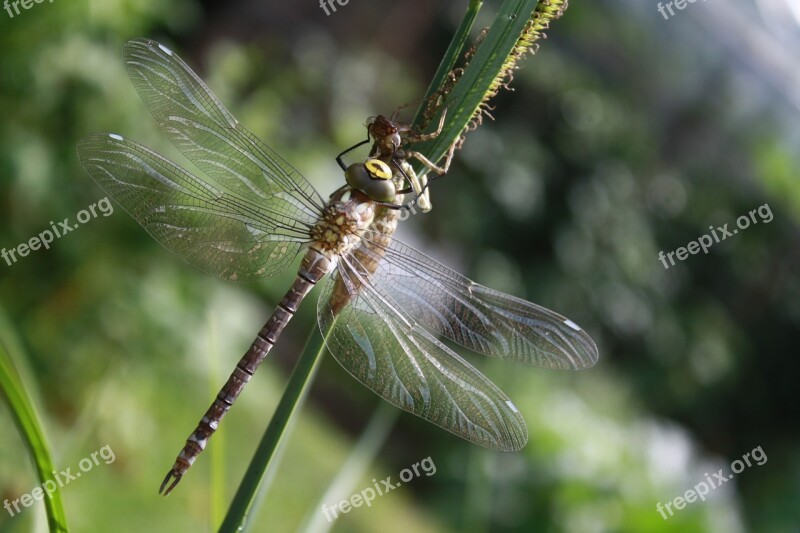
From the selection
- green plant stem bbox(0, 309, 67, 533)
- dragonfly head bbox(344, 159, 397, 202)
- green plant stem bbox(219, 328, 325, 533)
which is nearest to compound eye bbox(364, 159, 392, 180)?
Answer: dragonfly head bbox(344, 159, 397, 202)

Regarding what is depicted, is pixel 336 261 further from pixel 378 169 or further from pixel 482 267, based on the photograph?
pixel 482 267

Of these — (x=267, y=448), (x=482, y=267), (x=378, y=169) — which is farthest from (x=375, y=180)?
(x=482, y=267)

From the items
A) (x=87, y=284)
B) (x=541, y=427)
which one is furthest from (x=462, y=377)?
(x=541, y=427)

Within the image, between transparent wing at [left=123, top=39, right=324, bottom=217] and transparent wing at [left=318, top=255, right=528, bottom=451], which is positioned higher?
transparent wing at [left=123, top=39, right=324, bottom=217]

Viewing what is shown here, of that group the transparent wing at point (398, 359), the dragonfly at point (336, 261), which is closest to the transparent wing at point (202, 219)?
the dragonfly at point (336, 261)

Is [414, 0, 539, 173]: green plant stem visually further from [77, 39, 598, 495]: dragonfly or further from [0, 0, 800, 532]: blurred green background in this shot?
[0, 0, 800, 532]: blurred green background

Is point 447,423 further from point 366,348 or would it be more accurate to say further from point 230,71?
point 230,71

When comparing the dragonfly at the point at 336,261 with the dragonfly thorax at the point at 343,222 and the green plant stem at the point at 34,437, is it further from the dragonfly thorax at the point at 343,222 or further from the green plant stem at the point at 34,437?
the green plant stem at the point at 34,437
